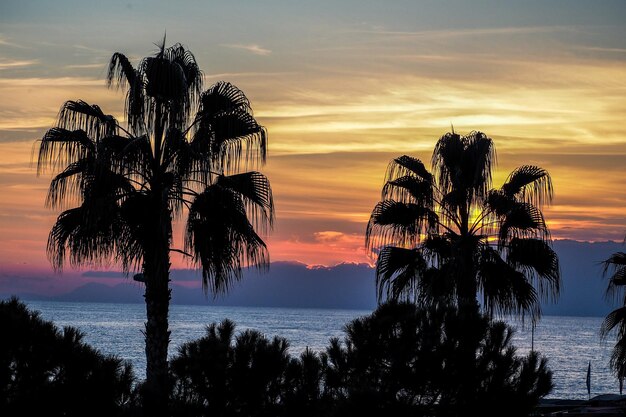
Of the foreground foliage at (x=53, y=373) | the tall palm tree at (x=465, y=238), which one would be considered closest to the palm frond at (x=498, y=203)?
the tall palm tree at (x=465, y=238)

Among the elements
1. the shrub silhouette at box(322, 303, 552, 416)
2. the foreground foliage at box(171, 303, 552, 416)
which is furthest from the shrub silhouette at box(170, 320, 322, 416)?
the shrub silhouette at box(322, 303, 552, 416)

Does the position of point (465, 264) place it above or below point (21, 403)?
above

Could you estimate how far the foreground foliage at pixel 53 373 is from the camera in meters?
14.8

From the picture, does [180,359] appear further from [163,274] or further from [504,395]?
[504,395]

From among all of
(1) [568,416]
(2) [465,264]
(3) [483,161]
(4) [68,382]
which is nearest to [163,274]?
(4) [68,382]

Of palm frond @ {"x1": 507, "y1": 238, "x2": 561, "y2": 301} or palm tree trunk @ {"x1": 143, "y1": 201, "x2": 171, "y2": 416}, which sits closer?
palm tree trunk @ {"x1": 143, "y1": 201, "x2": 171, "y2": 416}

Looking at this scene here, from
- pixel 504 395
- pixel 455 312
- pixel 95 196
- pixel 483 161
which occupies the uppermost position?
pixel 483 161

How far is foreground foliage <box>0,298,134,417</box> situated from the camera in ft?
48.6

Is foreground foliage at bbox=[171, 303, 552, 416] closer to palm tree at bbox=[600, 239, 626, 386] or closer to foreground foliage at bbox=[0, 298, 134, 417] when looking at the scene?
foreground foliage at bbox=[0, 298, 134, 417]

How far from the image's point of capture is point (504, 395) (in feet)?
58.3

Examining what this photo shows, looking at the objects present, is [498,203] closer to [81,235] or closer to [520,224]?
[520,224]

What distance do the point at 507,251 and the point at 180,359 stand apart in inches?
457

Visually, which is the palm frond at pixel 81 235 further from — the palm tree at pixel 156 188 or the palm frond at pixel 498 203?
the palm frond at pixel 498 203

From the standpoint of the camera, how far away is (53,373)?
52.4 feet
